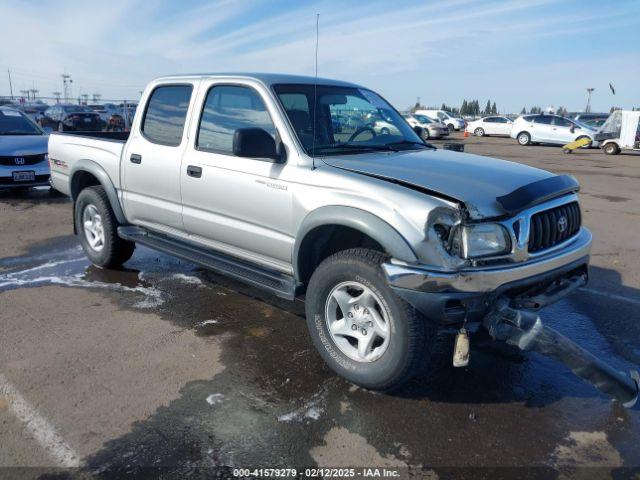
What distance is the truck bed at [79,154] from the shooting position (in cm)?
547

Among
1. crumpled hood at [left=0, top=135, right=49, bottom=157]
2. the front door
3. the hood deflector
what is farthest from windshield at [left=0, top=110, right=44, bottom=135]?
the hood deflector

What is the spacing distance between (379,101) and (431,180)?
194 cm

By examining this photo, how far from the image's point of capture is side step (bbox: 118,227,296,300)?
3.96 m

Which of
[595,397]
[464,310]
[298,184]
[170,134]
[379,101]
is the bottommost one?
[595,397]

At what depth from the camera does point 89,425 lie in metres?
3.13

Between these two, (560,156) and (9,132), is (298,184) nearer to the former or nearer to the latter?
(9,132)

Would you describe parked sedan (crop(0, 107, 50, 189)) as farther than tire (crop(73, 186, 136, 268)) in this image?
Yes

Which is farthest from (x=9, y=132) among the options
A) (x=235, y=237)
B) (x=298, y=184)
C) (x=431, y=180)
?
(x=431, y=180)

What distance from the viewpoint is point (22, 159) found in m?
10.0

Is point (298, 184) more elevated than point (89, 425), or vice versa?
point (298, 184)

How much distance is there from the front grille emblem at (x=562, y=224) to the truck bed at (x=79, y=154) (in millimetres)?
4025

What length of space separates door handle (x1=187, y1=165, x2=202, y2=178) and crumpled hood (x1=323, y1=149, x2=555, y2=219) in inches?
47.0

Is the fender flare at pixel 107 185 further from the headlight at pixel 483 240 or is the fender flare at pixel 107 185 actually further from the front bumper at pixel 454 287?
the headlight at pixel 483 240

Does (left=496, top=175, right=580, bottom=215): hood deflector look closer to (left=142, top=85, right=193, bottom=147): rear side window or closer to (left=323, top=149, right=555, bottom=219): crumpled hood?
(left=323, top=149, right=555, bottom=219): crumpled hood
